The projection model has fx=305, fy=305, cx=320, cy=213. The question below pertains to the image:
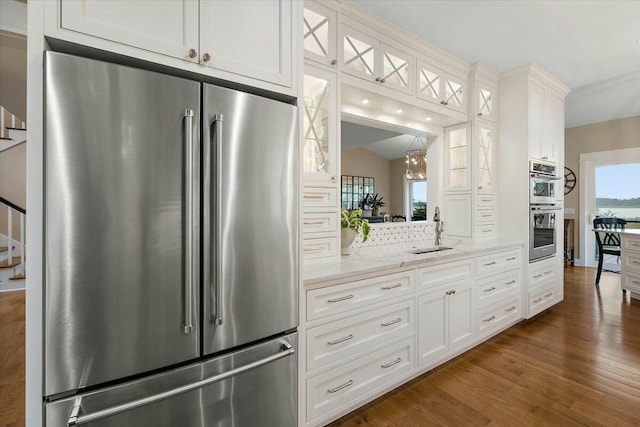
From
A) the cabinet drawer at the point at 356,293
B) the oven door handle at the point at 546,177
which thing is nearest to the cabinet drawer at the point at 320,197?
the cabinet drawer at the point at 356,293

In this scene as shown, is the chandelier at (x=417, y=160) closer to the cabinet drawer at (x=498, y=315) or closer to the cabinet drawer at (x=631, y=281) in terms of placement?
the cabinet drawer at (x=498, y=315)

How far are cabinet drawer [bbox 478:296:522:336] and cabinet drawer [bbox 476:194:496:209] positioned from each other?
1004 millimetres

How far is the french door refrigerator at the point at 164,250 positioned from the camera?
3.11 feet

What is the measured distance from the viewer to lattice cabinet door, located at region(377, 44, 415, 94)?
2441 millimetres

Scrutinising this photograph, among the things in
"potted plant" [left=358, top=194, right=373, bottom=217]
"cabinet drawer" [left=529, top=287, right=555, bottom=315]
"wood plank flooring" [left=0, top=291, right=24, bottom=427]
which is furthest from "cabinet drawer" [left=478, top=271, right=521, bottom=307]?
"wood plank flooring" [left=0, top=291, right=24, bottom=427]

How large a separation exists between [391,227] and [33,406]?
8.43ft

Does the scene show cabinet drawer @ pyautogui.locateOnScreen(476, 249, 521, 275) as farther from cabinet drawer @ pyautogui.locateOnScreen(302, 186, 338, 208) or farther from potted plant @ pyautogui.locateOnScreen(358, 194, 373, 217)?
cabinet drawer @ pyautogui.locateOnScreen(302, 186, 338, 208)

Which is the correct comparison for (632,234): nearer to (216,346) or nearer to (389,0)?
(389,0)

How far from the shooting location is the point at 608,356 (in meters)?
2.54

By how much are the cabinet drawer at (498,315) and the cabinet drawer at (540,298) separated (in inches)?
7.8

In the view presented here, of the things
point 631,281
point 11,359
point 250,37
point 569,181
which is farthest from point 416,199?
point 569,181

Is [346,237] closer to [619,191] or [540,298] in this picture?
[540,298]

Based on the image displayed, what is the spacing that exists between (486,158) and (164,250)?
3.43 metres

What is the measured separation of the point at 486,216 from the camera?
3.39 metres
